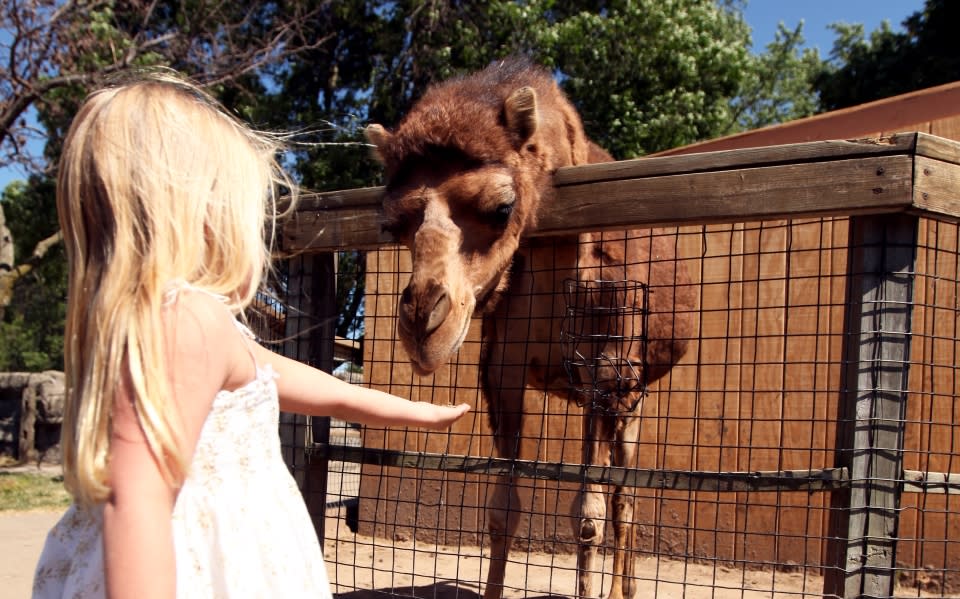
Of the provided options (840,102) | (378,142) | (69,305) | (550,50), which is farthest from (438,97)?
A: (840,102)

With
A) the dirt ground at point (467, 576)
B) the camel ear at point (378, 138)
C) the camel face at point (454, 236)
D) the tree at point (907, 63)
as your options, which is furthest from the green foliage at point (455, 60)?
the camel face at point (454, 236)

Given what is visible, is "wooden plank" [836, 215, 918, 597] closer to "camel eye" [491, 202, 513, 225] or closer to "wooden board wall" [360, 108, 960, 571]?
"camel eye" [491, 202, 513, 225]

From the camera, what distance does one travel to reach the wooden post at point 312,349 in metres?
3.75

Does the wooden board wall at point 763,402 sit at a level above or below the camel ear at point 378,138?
below

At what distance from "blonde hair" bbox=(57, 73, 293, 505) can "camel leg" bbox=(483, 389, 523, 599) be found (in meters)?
2.31

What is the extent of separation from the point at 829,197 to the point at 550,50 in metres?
11.8

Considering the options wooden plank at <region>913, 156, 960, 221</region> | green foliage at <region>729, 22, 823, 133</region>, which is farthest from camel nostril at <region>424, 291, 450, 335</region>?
green foliage at <region>729, 22, 823, 133</region>

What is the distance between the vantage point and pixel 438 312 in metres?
2.88

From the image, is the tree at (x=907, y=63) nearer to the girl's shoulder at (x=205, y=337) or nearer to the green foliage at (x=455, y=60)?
the green foliage at (x=455, y=60)

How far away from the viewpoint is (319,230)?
3732 mm

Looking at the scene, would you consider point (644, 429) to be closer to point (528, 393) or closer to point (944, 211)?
point (528, 393)

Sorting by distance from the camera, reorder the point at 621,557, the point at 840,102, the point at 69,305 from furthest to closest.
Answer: the point at 840,102 < the point at 621,557 < the point at 69,305

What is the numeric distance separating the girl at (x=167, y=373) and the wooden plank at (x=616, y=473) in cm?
153

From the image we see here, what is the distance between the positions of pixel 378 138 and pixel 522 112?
678mm
